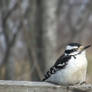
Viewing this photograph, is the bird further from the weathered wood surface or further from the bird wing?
the weathered wood surface

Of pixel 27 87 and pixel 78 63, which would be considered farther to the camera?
pixel 78 63

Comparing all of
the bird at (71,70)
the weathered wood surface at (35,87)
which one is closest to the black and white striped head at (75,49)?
the bird at (71,70)

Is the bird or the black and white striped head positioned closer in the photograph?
the bird

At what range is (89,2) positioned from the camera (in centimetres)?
1212

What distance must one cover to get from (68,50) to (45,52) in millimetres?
3727

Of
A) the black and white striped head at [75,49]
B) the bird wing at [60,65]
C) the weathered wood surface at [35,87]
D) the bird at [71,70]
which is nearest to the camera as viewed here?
→ the weathered wood surface at [35,87]

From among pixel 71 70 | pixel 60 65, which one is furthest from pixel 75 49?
pixel 71 70

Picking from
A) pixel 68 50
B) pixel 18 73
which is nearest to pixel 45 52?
pixel 18 73

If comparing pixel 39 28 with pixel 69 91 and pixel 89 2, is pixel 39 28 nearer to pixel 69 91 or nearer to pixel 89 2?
pixel 89 2

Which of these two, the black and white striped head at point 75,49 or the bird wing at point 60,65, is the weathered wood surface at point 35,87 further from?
the black and white striped head at point 75,49

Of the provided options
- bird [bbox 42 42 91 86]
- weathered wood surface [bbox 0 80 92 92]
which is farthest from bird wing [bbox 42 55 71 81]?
weathered wood surface [bbox 0 80 92 92]

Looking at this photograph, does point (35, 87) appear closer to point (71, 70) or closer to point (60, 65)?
point (71, 70)

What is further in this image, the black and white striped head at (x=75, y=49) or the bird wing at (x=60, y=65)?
the black and white striped head at (x=75, y=49)

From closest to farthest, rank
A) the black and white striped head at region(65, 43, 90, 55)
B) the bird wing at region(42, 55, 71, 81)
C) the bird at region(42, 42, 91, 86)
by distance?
the bird at region(42, 42, 91, 86)
the bird wing at region(42, 55, 71, 81)
the black and white striped head at region(65, 43, 90, 55)
